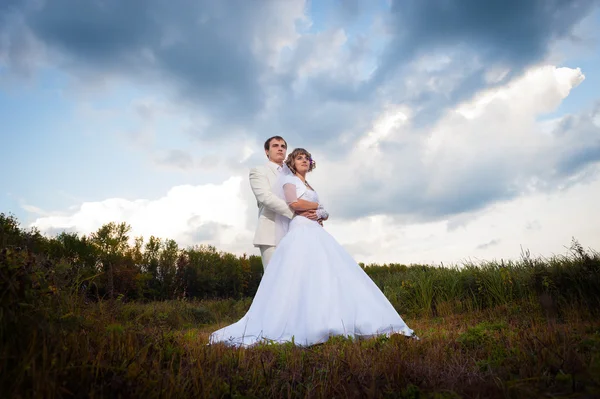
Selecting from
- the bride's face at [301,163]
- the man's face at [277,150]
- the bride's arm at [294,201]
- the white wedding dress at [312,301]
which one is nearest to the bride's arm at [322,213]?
the bride's arm at [294,201]

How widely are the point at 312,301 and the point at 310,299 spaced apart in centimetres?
4

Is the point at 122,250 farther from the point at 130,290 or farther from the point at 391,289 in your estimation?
the point at 391,289

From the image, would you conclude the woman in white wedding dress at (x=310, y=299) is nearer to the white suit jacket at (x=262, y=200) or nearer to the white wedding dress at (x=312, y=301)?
the white wedding dress at (x=312, y=301)

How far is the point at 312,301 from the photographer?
5293 mm

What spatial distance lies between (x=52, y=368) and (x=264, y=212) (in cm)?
496

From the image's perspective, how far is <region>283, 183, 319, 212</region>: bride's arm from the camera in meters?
6.12

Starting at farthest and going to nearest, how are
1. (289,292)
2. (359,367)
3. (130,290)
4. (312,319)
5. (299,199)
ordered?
(130,290) → (299,199) → (289,292) → (312,319) → (359,367)

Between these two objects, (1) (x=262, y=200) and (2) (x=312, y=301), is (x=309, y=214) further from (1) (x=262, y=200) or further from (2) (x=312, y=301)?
(2) (x=312, y=301)

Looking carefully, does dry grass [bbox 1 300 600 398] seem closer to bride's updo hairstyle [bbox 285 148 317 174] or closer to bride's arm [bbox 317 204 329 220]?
bride's arm [bbox 317 204 329 220]

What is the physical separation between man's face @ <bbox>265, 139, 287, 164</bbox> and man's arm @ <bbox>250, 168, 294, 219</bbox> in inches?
20.8

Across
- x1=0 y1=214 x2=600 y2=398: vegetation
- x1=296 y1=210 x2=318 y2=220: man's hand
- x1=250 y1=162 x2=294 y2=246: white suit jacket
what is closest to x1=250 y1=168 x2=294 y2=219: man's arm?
x1=250 y1=162 x2=294 y2=246: white suit jacket

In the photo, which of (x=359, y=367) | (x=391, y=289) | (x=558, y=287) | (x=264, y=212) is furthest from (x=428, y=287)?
(x=359, y=367)

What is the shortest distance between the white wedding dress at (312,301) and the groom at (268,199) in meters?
0.62

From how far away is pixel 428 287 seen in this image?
10164mm
